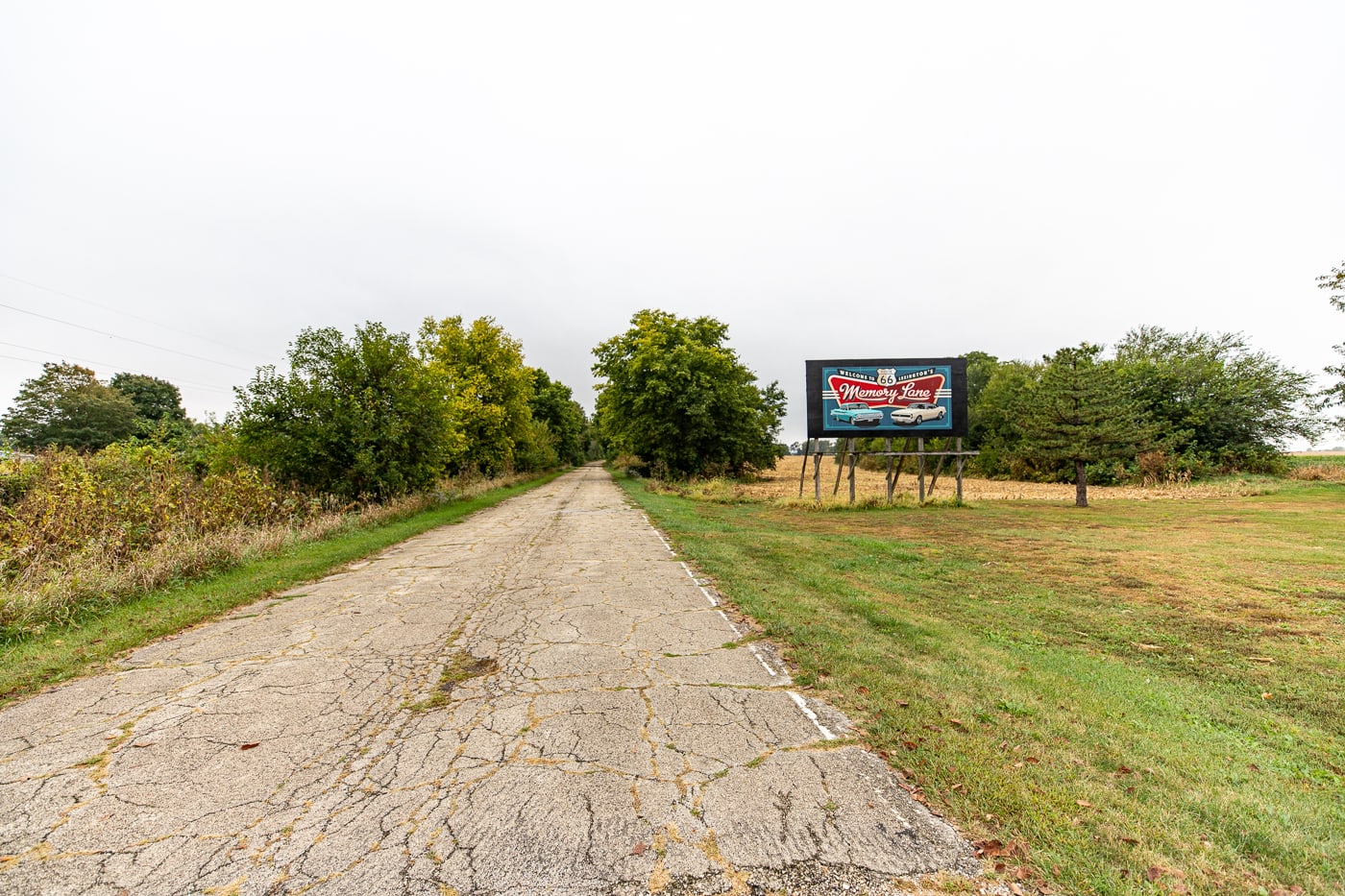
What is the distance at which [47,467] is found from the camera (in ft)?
26.7

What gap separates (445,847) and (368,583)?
6.25 metres

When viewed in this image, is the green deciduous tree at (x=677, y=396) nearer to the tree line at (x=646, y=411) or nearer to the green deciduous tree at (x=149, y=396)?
the tree line at (x=646, y=411)

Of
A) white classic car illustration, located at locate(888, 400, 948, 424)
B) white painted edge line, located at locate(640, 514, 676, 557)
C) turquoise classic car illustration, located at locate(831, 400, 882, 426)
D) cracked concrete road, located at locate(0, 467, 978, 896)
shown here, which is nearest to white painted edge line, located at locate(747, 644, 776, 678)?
cracked concrete road, located at locate(0, 467, 978, 896)

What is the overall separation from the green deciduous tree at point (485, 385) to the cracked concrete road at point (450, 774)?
2192 cm

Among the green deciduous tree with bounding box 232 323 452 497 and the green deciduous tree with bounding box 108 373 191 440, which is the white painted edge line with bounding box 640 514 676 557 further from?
the green deciduous tree with bounding box 108 373 191 440

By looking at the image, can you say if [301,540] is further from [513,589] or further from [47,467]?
[513,589]

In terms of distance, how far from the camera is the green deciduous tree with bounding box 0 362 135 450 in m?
39.3

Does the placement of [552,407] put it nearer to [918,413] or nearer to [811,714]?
[918,413]

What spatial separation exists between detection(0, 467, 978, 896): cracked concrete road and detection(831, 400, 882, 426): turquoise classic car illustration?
51.6ft

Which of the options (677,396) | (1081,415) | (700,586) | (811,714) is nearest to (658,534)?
(700,586)

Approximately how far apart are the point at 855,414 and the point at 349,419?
1653 centimetres

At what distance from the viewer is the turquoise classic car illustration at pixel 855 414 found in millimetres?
19734

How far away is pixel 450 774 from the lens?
2895 mm

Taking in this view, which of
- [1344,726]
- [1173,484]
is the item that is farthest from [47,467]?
[1173,484]
